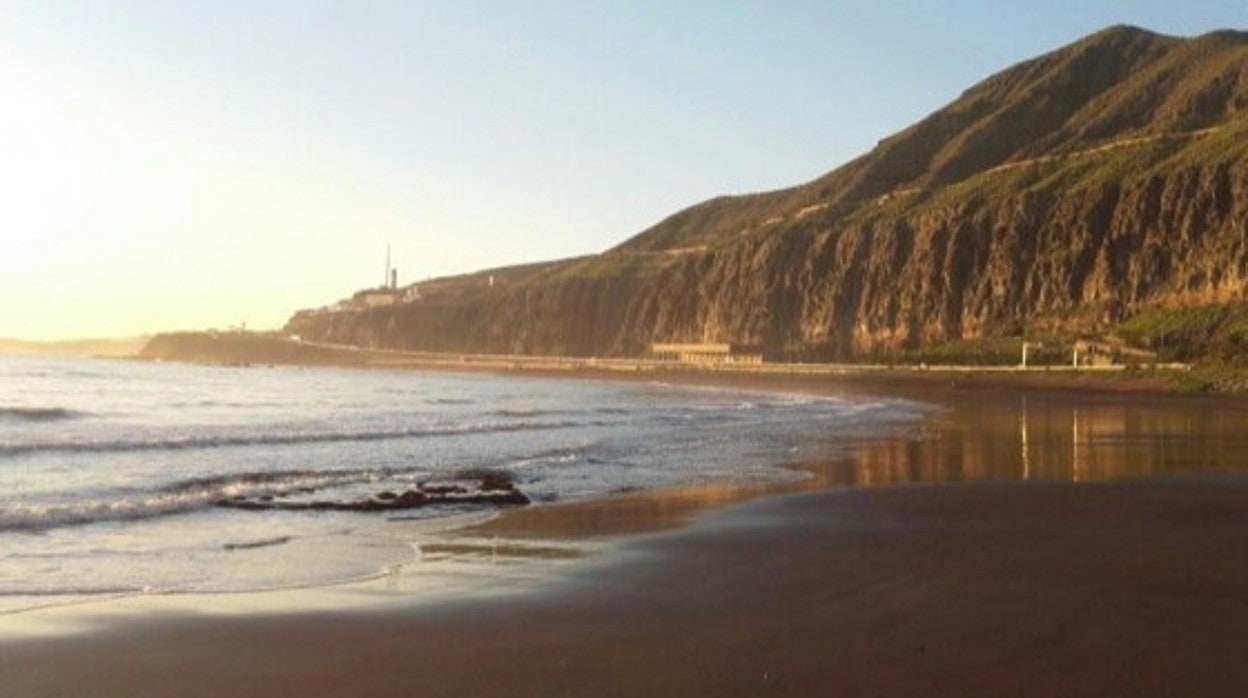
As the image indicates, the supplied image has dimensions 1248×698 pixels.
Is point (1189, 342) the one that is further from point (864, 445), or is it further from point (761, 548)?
point (761, 548)

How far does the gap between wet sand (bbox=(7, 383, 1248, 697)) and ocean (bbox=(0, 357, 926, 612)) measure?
2.59m

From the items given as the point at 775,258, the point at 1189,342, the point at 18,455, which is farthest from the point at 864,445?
the point at 775,258

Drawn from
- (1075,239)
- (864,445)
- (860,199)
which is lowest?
(864,445)

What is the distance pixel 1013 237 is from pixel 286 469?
354 feet

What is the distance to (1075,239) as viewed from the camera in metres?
115

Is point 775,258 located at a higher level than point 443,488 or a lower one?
higher

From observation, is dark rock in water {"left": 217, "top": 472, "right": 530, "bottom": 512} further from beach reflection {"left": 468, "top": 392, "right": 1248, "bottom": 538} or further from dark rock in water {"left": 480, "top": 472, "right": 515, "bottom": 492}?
beach reflection {"left": 468, "top": 392, "right": 1248, "bottom": 538}

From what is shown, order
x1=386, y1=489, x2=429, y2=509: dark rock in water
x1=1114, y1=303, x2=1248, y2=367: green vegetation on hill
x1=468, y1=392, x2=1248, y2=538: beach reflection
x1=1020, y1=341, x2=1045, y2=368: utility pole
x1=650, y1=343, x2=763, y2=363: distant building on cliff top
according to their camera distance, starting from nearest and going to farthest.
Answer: x1=468, y1=392, x2=1248, y2=538: beach reflection
x1=386, y1=489, x2=429, y2=509: dark rock in water
x1=1114, y1=303, x2=1248, y2=367: green vegetation on hill
x1=1020, y1=341, x2=1045, y2=368: utility pole
x1=650, y1=343, x2=763, y2=363: distant building on cliff top

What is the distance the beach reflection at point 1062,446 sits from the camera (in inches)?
1000

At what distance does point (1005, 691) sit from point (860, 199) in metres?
182

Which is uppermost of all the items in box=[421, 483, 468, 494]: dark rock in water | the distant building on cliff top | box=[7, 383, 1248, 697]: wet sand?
the distant building on cliff top

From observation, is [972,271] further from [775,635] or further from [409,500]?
[775,635]

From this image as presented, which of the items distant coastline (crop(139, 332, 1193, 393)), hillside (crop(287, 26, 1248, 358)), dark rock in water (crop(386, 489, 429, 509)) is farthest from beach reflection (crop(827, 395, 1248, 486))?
hillside (crop(287, 26, 1248, 358))

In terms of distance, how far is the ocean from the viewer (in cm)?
1387
